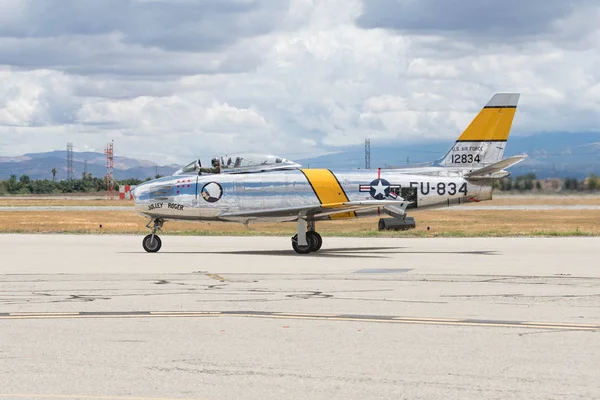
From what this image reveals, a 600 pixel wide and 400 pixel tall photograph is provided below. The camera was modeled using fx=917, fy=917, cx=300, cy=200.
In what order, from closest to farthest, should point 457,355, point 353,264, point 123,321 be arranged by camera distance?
1. point 457,355
2. point 123,321
3. point 353,264

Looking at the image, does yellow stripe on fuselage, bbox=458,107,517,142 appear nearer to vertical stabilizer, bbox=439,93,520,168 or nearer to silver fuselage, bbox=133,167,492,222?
vertical stabilizer, bbox=439,93,520,168

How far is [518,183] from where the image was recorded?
4119 inches

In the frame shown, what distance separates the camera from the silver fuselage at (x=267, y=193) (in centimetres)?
2761

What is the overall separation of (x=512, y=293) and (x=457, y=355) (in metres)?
6.34

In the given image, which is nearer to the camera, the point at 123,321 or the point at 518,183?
the point at 123,321

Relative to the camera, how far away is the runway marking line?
1197cm

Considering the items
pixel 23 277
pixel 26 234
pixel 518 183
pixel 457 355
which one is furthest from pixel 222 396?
pixel 518 183

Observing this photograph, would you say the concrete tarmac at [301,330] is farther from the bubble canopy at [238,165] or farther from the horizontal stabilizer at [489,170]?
the bubble canopy at [238,165]

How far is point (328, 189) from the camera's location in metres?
27.5

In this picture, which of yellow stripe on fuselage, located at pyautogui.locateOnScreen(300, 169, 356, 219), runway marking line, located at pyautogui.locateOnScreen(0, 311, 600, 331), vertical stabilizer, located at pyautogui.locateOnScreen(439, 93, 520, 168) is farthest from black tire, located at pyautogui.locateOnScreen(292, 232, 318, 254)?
runway marking line, located at pyautogui.locateOnScreen(0, 311, 600, 331)

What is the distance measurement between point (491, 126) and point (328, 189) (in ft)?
19.8

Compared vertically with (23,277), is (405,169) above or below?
above

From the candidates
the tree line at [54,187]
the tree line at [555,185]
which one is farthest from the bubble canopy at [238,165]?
the tree line at [54,187]

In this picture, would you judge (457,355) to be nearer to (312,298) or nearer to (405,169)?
(312,298)
